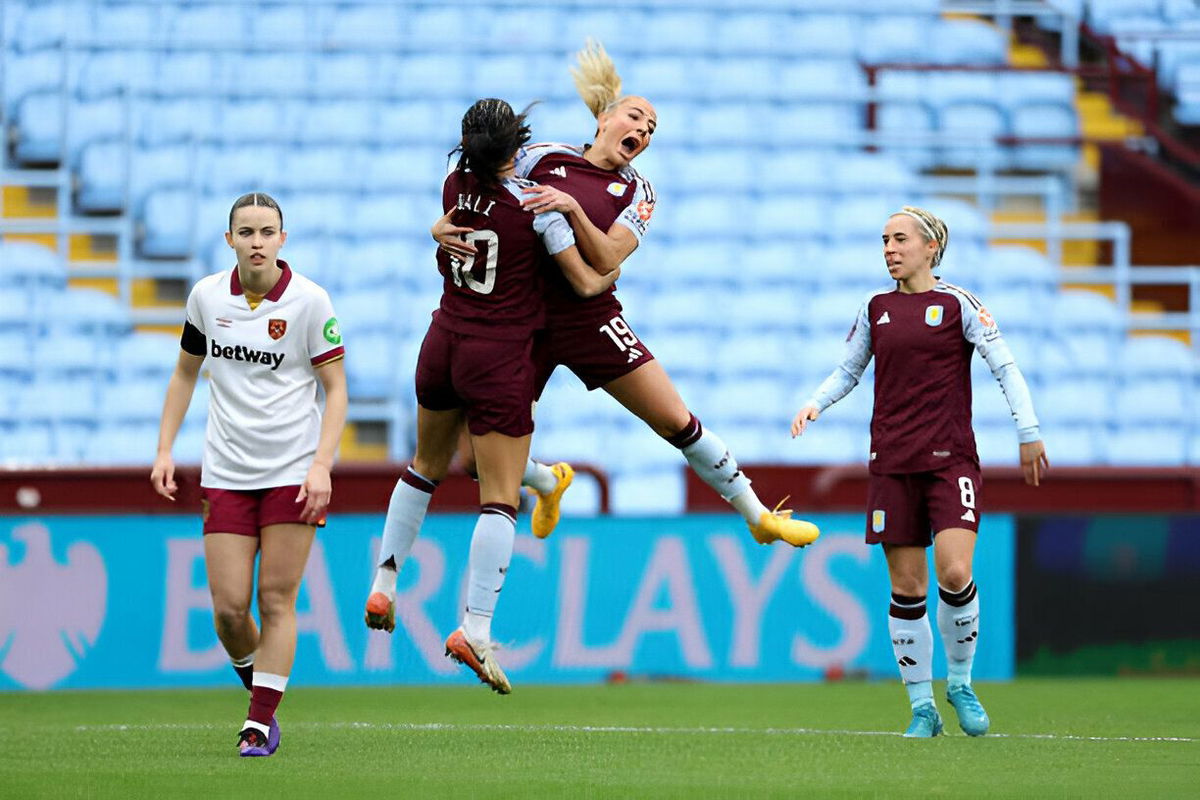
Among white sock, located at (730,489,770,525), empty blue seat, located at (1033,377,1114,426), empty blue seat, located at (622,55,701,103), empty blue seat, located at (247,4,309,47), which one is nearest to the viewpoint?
white sock, located at (730,489,770,525)

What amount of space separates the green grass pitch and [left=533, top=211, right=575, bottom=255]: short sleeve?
5.51ft

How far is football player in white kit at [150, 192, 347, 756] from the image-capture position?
6129 mm

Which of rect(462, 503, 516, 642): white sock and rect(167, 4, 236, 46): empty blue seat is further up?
rect(167, 4, 236, 46): empty blue seat

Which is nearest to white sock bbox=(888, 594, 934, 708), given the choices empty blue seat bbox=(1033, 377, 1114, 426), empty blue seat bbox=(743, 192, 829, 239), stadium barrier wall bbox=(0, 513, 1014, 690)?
stadium barrier wall bbox=(0, 513, 1014, 690)

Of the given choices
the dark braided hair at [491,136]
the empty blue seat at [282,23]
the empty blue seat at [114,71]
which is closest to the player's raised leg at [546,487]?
the dark braided hair at [491,136]

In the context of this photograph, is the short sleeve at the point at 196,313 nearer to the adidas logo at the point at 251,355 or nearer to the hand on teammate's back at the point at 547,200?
the adidas logo at the point at 251,355

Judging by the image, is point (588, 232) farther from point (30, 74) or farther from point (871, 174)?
point (30, 74)

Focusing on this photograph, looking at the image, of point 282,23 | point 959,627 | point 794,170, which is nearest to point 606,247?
point 959,627

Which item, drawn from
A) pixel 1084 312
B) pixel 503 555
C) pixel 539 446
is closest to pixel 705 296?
pixel 539 446

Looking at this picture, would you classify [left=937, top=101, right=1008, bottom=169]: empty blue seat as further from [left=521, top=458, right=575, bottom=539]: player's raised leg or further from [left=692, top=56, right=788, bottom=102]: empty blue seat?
[left=521, top=458, right=575, bottom=539]: player's raised leg

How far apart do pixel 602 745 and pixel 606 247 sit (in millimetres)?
1699

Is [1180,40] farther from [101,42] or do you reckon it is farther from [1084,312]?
[101,42]

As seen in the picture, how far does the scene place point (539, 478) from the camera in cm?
723


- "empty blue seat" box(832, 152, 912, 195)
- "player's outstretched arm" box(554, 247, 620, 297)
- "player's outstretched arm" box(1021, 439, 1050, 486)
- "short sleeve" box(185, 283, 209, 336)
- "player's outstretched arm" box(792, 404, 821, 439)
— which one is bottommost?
"player's outstretched arm" box(1021, 439, 1050, 486)
